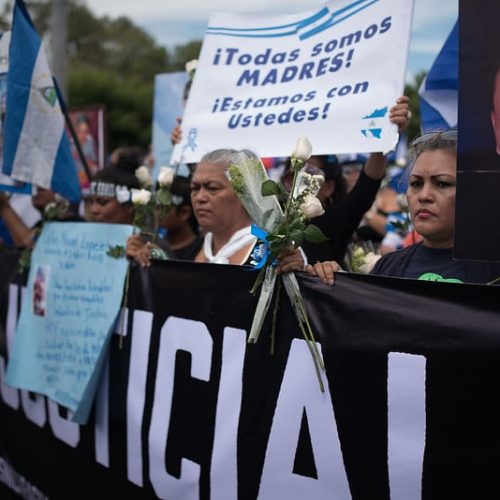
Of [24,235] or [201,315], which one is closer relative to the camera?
[201,315]

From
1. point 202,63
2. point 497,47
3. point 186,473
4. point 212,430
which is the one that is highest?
point 202,63

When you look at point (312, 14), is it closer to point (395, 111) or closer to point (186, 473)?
point (395, 111)

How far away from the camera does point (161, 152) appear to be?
582 cm

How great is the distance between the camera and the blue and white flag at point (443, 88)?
3729mm

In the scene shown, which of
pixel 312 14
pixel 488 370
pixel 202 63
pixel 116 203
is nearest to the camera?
pixel 488 370

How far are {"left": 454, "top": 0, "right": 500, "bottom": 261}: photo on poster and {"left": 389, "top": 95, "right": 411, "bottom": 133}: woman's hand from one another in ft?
2.04

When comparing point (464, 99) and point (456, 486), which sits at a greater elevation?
point (464, 99)

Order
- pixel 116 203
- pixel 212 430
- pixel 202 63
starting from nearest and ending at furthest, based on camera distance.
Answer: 1. pixel 212 430
2. pixel 202 63
3. pixel 116 203

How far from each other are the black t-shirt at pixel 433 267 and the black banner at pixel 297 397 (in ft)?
0.99

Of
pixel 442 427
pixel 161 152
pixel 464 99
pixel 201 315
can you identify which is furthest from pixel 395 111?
pixel 161 152

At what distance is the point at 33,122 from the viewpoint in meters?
4.17

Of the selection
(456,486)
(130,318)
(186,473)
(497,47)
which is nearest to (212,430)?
(186,473)

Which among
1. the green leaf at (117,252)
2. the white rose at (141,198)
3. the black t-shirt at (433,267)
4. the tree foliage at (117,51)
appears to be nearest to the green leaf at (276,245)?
the black t-shirt at (433,267)

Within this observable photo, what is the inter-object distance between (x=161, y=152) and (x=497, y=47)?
4.01 metres
